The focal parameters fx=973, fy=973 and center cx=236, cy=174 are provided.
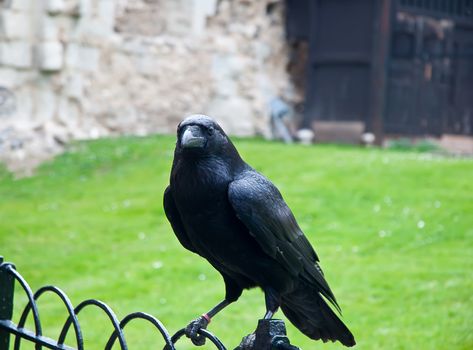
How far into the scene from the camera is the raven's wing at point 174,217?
9.02 feet

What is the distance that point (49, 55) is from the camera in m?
12.2

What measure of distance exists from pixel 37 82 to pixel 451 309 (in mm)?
7763

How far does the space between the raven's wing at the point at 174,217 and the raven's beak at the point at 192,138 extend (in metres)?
0.23

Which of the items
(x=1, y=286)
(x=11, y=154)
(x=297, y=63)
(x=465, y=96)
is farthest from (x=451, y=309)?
(x=297, y=63)

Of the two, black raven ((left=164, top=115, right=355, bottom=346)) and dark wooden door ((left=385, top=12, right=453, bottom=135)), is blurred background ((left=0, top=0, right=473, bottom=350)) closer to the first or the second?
dark wooden door ((left=385, top=12, right=453, bottom=135))

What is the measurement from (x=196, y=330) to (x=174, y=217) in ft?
1.23

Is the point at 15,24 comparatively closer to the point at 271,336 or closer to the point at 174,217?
the point at 174,217

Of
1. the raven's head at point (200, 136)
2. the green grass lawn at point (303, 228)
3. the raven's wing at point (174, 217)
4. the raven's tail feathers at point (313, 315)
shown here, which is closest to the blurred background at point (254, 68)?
the green grass lawn at point (303, 228)

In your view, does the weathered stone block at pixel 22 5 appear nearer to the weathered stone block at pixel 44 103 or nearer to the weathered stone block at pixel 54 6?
the weathered stone block at pixel 54 6

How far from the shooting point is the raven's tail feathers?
278 cm

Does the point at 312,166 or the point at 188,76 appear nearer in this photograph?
the point at 312,166

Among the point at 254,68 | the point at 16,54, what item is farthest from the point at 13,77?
the point at 254,68

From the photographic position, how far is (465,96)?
14703 mm

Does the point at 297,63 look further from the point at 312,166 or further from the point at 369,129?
the point at 312,166
